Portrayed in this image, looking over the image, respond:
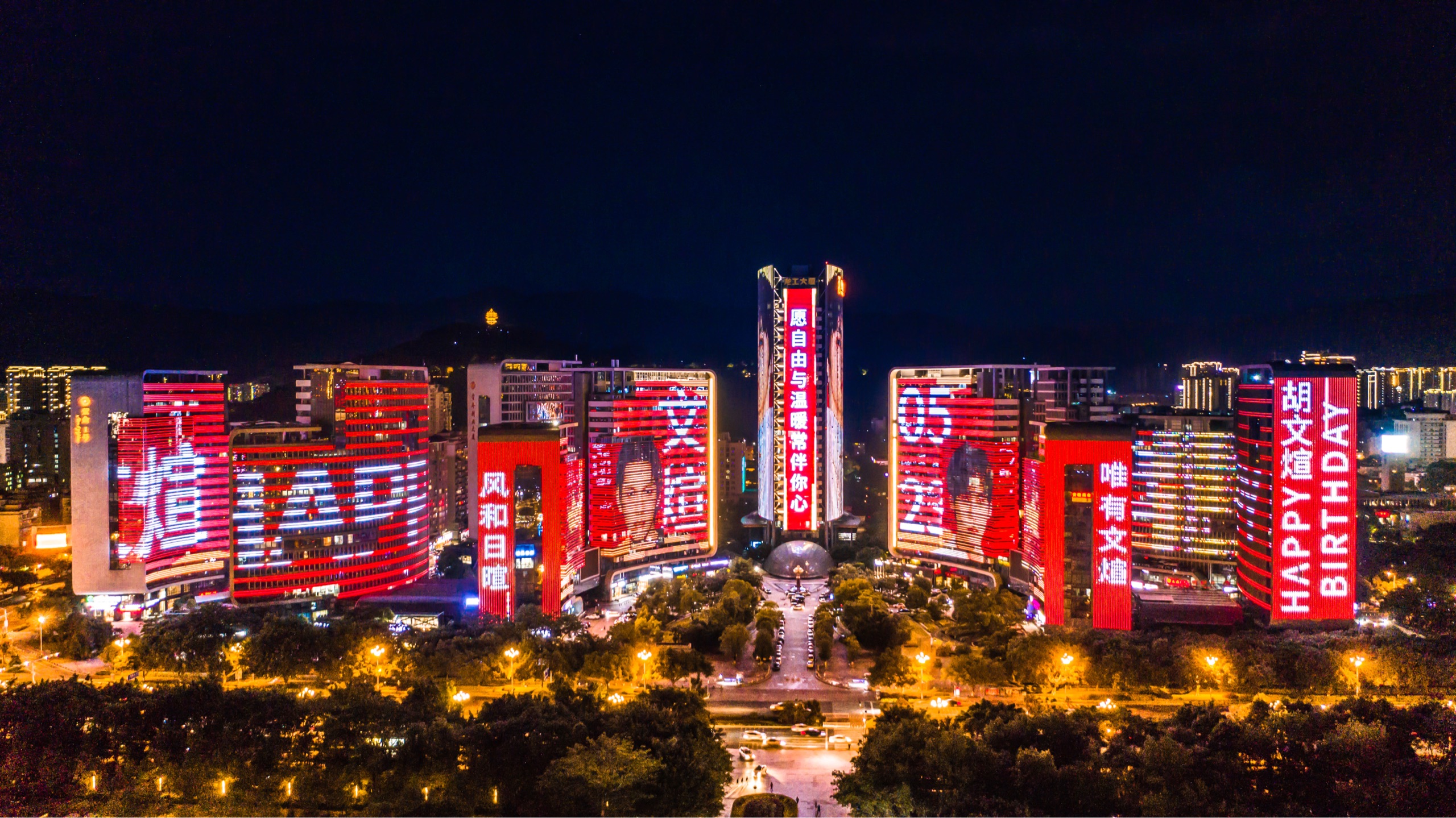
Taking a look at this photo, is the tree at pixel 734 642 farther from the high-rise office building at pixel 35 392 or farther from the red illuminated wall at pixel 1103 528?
the high-rise office building at pixel 35 392

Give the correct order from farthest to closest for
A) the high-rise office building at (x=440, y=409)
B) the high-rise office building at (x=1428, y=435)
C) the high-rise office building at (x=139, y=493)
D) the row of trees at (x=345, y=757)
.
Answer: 1. the high-rise office building at (x=1428, y=435)
2. the high-rise office building at (x=440, y=409)
3. the high-rise office building at (x=139, y=493)
4. the row of trees at (x=345, y=757)

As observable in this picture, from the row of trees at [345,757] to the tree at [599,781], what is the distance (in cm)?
→ 3

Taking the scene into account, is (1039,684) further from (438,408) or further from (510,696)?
(438,408)

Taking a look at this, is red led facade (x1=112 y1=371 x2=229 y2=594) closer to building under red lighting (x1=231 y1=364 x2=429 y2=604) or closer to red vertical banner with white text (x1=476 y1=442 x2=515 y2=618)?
building under red lighting (x1=231 y1=364 x2=429 y2=604)

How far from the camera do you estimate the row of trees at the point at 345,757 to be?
57.3ft

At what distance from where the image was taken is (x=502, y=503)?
3316cm

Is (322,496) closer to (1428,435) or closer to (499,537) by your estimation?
(499,537)

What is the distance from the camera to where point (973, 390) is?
4188 centimetres

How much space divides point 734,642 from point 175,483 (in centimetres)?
2967

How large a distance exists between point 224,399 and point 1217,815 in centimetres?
4480

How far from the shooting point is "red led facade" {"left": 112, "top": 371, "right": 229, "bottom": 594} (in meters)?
35.8

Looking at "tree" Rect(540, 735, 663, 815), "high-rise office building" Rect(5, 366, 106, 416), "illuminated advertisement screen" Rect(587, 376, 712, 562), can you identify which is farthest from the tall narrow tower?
"high-rise office building" Rect(5, 366, 106, 416)

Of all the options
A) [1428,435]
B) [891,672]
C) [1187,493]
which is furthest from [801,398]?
[1428,435]

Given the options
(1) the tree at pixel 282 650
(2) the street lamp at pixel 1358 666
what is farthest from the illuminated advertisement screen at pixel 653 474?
(2) the street lamp at pixel 1358 666
